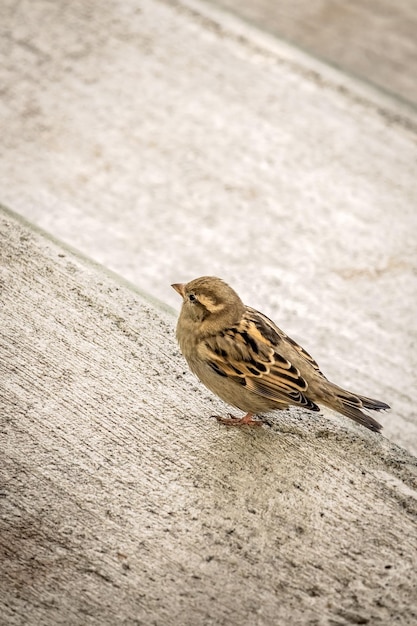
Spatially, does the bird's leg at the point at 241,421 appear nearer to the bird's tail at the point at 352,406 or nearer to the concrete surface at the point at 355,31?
the bird's tail at the point at 352,406

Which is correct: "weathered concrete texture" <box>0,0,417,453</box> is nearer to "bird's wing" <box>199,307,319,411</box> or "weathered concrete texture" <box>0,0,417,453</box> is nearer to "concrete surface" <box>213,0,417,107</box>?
"concrete surface" <box>213,0,417,107</box>

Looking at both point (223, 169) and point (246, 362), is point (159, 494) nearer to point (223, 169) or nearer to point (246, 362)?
point (246, 362)

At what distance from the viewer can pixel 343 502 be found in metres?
2.63

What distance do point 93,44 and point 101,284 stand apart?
2995mm

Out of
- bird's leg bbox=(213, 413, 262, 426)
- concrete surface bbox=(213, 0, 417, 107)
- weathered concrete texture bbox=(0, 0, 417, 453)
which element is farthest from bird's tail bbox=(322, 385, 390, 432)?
concrete surface bbox=(213, 0, 417, 107)

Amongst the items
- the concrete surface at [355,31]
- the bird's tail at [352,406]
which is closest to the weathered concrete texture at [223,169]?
the concrete surface at [355,31]

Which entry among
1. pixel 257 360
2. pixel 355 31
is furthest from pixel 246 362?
pixel 355 31

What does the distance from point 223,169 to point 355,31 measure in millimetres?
2432

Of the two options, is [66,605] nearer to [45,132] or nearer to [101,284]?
[101,284]

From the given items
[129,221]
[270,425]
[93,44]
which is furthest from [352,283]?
[93,44]

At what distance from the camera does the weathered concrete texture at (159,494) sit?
2.28m

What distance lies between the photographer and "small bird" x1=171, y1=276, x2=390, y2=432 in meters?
2.76

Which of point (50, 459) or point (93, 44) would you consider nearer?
point (50, 459)

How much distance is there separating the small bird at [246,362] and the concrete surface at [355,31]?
11.4 feet
